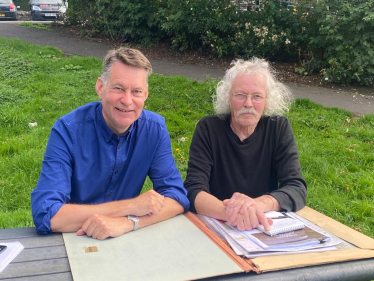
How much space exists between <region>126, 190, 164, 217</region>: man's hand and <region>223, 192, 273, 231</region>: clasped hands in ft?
1.18

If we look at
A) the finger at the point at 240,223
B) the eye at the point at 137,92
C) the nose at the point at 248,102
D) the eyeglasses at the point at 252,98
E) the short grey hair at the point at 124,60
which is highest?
the short grey hair at the point at 124,60

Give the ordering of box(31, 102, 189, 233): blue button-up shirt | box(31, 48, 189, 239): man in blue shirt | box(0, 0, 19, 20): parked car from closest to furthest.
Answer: box(31, 48, 189, 239): man in blue shirt < box(31, 102, 189, 233): blue button-up shirt < box(0, 0, 19, 20): parked car

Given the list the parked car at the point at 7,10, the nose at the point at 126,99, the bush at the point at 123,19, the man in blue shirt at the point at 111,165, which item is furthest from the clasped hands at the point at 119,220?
the parked car at the point at 7,10

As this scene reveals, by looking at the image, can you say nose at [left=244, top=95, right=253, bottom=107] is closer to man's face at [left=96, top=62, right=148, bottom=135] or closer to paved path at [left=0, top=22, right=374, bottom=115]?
man's face at [left=96, top=62, right=148, bottom=135]

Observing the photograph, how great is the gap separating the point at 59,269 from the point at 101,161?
0.86m

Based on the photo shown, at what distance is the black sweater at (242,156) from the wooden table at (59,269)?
100cm

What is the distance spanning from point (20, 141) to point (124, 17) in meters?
6.91

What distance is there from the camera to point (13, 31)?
13.7 metres

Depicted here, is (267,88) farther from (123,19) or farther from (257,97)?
(123,19)

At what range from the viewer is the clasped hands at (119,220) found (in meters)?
1.98

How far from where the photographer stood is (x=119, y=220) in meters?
2.07

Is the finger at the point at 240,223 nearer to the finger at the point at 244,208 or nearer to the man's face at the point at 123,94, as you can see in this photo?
the finger at the point at 244,208

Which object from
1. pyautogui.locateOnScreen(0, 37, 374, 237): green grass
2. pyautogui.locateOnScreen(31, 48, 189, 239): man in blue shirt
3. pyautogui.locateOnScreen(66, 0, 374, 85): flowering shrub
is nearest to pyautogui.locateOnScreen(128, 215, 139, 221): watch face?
pyautogui.locateOnScreen(31, 48, 189, 239): man in blue shirt

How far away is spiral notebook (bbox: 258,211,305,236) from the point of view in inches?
80.3
